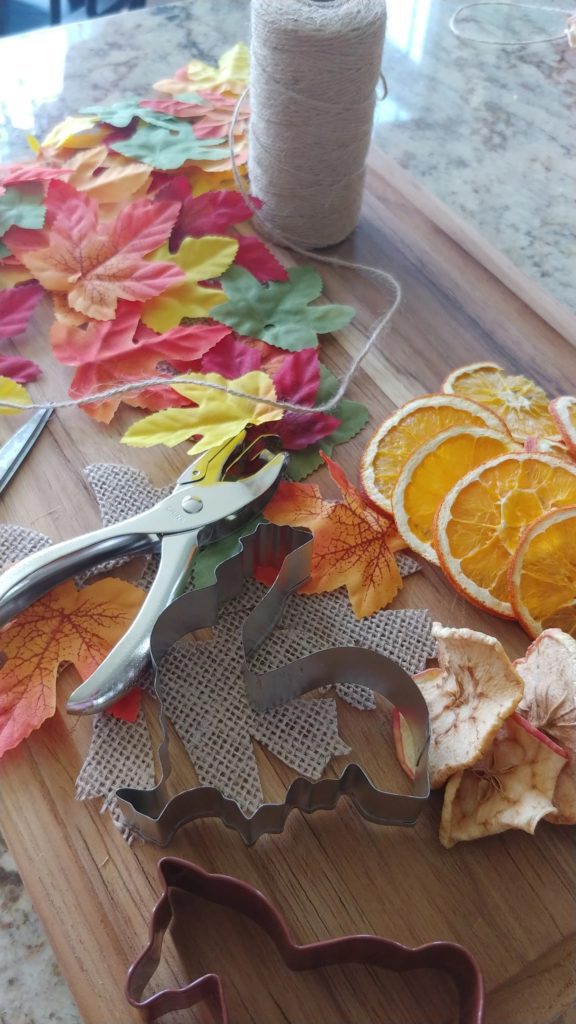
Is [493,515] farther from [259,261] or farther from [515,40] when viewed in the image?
[515,40]

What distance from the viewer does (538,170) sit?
1.21 m

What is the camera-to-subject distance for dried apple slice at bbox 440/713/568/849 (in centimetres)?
61

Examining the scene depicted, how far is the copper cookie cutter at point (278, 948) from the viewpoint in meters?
0.54

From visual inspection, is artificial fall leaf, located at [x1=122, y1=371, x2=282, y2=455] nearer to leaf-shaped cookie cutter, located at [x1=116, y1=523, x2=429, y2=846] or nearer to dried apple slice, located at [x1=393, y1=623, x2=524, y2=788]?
leaf-shaped cookie cutter, located at [x1=116, y1=523, x2=429, y2=846]

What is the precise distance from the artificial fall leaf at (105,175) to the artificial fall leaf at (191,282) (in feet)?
0.40

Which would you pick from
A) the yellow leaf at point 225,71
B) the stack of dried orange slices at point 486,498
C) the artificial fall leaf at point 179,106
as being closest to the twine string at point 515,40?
the yellow leaf at point 225,71

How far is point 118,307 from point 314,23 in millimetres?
336

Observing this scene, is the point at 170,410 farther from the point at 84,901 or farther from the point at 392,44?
the point at 392,44

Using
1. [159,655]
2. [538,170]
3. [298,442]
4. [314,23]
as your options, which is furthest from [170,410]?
[538,170]

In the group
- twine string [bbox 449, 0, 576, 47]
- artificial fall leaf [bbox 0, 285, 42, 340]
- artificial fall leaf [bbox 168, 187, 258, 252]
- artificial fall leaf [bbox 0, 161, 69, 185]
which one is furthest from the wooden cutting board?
twine string [bbox 449, 0, 576, 47]

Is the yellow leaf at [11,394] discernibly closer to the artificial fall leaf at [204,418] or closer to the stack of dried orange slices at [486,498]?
the artificial fall leaf at [204,418]

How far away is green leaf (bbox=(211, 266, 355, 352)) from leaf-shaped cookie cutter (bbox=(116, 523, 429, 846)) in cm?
26

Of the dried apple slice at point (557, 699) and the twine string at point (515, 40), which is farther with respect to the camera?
the twine string at point (515, 40)

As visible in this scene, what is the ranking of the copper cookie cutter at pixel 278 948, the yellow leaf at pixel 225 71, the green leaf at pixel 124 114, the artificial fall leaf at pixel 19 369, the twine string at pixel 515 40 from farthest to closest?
the twine string at pixel 515 40, the yellow leaf at pixel 225 71, the green leaf at pixel 124 114, the artificial fall leaf at pixel 19 369, the copper cookie cutter at pixel 278 948
